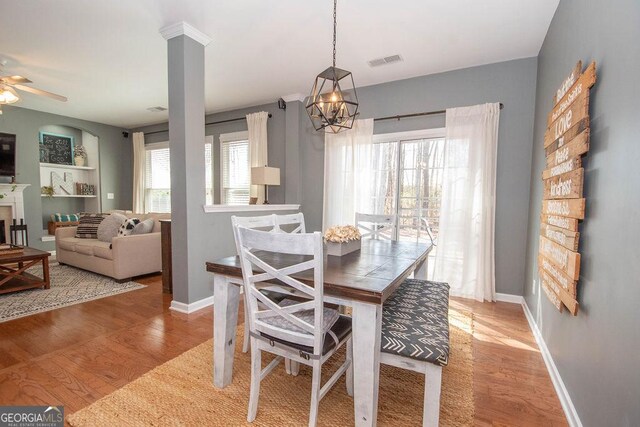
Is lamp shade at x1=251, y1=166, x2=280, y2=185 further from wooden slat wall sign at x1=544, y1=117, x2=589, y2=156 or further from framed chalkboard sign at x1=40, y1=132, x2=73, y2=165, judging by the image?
framed chalkboard sign at x1=40, y1=132, x2=73, y2=165

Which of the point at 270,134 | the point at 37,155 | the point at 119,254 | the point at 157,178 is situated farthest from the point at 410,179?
the point at 37,155

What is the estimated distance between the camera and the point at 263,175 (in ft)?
13.8

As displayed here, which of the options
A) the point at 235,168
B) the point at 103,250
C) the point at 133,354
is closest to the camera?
the point at 133,354

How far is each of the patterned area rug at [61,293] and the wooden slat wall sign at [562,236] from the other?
13.8ft

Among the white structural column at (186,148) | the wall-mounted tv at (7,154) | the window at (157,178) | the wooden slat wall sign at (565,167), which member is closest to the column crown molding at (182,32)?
the white structural column at (186,148)

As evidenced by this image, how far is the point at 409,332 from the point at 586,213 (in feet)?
3.70

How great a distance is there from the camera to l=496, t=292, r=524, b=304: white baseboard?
3305 mm

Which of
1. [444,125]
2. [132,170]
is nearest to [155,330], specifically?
[444,125]

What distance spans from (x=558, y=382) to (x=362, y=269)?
1.42 m

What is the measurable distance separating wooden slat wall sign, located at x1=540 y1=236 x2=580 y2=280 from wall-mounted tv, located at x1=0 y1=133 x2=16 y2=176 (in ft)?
24.2

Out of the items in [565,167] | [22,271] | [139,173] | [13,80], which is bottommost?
[22,271]

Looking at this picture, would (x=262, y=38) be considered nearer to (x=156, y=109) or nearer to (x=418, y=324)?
(x=418, y=324)

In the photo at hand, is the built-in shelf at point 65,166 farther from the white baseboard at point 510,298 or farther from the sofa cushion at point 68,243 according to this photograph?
the white baseboard at point 510,298

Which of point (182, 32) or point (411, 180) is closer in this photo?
point (182, 32)
